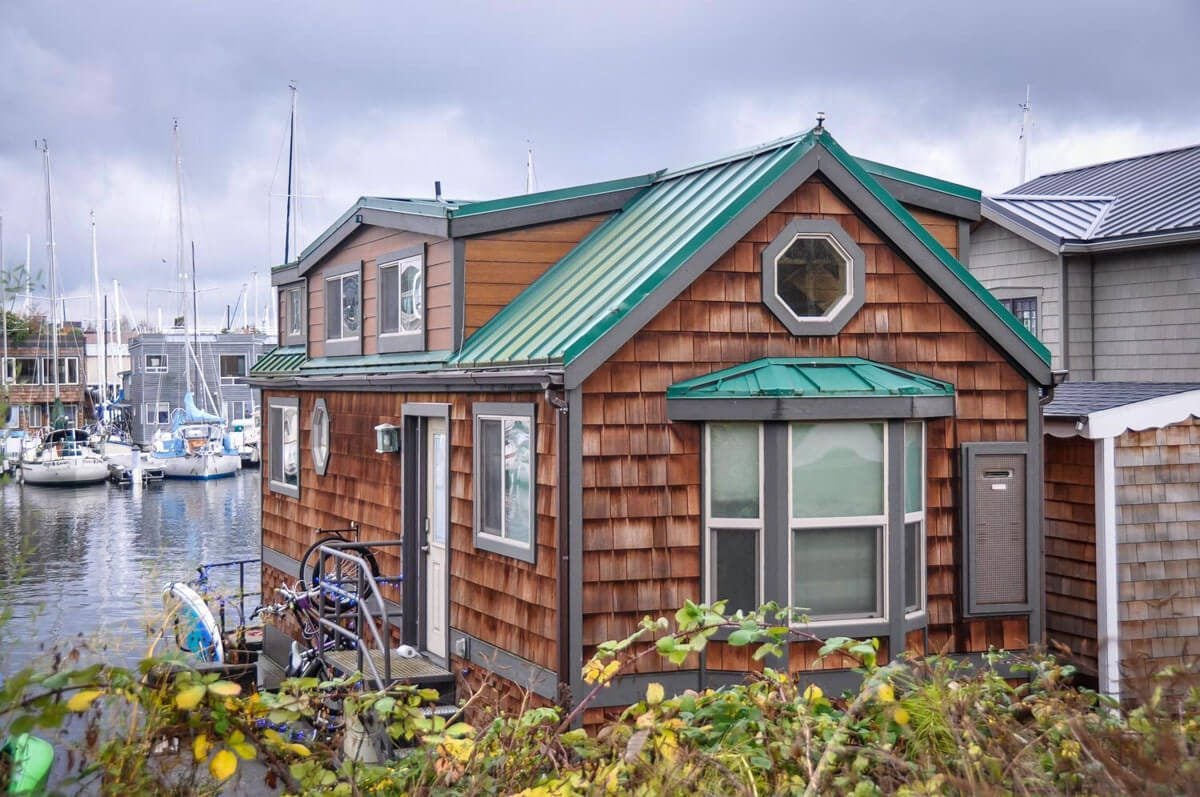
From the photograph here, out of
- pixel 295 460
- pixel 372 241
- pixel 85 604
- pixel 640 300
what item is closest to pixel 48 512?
pixel 85 604

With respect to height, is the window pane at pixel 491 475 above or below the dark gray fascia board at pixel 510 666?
above

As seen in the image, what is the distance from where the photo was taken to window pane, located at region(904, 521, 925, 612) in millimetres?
10062

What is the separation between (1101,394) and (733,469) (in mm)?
5671

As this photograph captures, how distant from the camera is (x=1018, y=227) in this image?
15.9 metres

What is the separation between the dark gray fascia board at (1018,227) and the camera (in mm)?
15469

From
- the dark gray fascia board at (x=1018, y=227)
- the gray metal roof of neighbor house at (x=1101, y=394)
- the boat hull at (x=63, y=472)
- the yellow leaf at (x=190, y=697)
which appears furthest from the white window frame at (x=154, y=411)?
the yellow leaf at (x=190, y=697)

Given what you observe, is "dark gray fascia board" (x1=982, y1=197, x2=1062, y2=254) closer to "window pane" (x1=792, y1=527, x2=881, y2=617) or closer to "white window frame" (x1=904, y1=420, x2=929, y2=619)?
"white window frame" (x1=904, y1=420, x2=929, y2=619)

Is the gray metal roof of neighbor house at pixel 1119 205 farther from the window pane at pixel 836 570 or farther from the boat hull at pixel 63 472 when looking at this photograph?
the boat hull at pixel 63 472

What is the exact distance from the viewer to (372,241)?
13.7 meters

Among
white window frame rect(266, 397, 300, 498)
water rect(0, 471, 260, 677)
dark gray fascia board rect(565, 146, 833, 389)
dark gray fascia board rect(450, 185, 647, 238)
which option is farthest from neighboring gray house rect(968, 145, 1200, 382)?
water rect(0, 471, 260, 677)

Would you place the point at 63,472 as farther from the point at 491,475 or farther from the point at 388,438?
the point at 491,475

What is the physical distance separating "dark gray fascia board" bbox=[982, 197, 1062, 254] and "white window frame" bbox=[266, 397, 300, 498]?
9510mm

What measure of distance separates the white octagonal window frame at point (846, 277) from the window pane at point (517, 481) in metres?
2.27

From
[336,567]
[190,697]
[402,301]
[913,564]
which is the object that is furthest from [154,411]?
[190,697]
